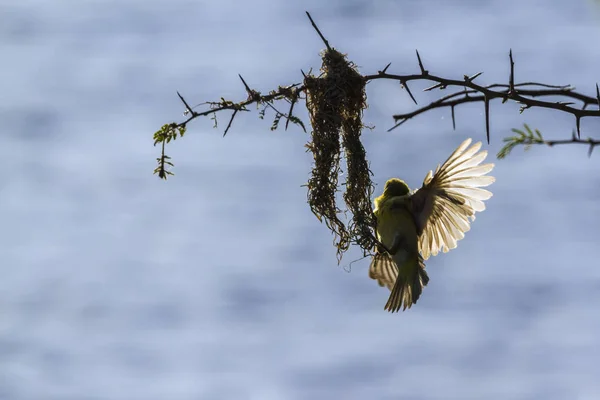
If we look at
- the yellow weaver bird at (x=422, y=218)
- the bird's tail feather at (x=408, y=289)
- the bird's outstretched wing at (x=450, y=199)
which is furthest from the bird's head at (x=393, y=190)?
the bird's tail feather at (x=408, y=289)

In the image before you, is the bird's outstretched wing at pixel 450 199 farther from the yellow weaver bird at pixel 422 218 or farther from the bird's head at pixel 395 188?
the bird's head at pixel 395 188

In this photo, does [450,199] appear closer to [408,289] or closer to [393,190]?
[393,190]

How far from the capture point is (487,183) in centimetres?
417

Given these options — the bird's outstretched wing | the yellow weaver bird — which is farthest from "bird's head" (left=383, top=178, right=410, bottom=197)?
the bird's outstretched wing

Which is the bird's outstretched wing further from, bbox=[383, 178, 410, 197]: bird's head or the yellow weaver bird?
bbox=[383, 178, 410, 197]: bird's head

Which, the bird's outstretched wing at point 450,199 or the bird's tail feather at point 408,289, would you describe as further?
the bird's tail feather at point 408,289

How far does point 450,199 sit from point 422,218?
290 mm

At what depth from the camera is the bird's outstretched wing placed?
4.20m

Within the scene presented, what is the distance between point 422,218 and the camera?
15.0 ft

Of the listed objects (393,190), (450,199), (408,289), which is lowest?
(408,289)

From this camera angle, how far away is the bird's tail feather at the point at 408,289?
4.70 meters

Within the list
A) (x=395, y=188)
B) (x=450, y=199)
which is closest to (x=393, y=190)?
(x=395, y=188)

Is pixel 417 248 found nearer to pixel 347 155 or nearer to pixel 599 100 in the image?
pixel 347 155

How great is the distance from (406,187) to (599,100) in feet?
9.49
